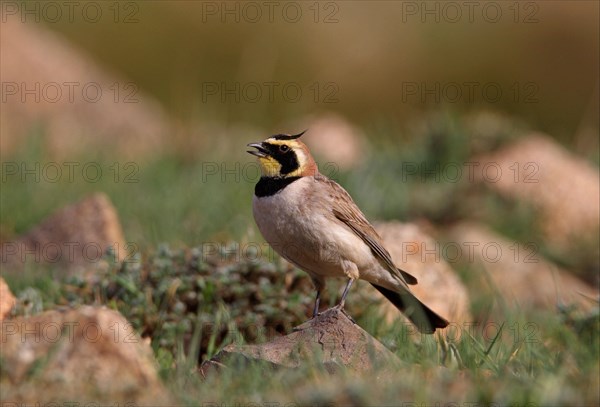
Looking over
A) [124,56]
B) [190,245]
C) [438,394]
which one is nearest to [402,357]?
[438,394]

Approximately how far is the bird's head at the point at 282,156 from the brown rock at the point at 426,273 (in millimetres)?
1281

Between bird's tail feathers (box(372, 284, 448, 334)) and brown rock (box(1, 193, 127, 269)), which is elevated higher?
bird's tail feathers (box(372, 284, 448, 334))

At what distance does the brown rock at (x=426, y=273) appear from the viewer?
6.26m

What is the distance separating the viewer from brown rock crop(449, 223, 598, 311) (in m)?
7.40

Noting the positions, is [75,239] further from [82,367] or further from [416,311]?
[82,367]

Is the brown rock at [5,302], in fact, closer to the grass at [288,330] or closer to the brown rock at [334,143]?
the grass at [288,330]

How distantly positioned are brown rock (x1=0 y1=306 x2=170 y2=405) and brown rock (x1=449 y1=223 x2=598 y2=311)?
154 inches

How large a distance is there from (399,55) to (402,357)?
523 inches

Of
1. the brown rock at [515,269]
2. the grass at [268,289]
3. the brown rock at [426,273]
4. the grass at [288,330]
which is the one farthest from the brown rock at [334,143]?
the grass at [288,330]

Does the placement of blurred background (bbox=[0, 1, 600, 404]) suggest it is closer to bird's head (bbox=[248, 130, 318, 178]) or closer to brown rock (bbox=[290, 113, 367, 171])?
brown rock (bbox=[290, 113, 367, 171])

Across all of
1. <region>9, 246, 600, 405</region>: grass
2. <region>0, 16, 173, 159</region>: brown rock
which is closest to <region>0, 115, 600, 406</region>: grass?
<region>9, 246, 600, 405</region>: grass

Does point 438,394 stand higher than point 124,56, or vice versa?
point 438,394

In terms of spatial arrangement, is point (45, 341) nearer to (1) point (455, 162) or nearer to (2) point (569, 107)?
(1) point (455, 162)

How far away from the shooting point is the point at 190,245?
6910 millimetres
